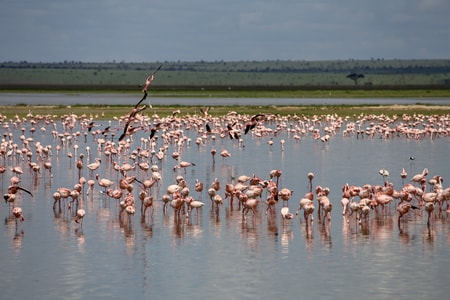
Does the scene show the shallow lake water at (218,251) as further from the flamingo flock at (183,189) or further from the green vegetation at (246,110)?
the green vegetation at (246,110)

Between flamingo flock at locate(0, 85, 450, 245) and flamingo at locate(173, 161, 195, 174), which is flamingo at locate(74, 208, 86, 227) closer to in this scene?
flamingo flock at locate(0, 85, 450, 245)

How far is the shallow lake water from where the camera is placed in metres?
13.0

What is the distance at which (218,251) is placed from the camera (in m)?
15.2

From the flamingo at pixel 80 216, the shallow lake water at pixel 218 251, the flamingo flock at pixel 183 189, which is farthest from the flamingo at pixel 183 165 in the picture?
the flamingo at pixel 80 216

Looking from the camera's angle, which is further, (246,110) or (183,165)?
(246,110)

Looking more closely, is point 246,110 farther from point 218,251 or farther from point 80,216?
point 218,251

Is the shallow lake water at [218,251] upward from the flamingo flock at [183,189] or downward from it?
downward

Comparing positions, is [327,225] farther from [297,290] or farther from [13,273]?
[13,273]

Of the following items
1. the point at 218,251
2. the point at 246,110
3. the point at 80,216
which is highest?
the point at 246,110

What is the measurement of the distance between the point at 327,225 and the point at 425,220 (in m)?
1.96

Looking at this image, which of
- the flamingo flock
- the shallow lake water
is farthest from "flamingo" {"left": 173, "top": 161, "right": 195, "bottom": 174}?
the shallow lake water

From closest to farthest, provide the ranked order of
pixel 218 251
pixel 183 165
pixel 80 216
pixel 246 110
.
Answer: pixel 218 251, pixel 80 216, pixel 183 165, pixel 246 110

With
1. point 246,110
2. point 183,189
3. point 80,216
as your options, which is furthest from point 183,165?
point 246,110

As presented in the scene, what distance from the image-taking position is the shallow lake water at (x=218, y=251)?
1297 cm
